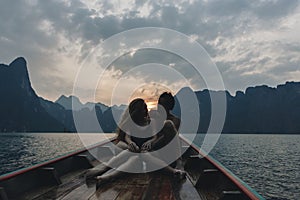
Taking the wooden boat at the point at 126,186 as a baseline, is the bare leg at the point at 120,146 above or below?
above

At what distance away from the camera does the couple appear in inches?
161

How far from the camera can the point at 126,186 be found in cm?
374

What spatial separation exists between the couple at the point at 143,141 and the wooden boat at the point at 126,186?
8.8 inches

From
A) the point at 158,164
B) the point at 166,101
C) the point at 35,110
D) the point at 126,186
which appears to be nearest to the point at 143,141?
the point at 158,164

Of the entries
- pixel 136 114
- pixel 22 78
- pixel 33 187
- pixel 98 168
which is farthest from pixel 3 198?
pixel 22 78

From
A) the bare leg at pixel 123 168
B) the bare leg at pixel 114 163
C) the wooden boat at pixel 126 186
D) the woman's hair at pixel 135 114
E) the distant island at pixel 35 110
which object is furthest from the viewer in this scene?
the distant island at pixel 35 110

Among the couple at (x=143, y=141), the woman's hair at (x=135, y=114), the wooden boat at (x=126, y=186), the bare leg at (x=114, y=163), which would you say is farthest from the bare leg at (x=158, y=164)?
the woman's hair at (x=135, y=114)

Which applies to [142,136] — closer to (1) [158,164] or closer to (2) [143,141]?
(2) [143,141]

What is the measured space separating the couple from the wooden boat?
22 centimetres

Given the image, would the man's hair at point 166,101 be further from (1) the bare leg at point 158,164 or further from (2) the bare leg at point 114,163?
(2) the bare leg at point 114,163

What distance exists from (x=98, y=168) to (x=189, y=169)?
2286 mm

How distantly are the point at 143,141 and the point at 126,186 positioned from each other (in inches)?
40.7

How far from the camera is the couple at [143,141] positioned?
4082mm

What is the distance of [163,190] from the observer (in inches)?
140
